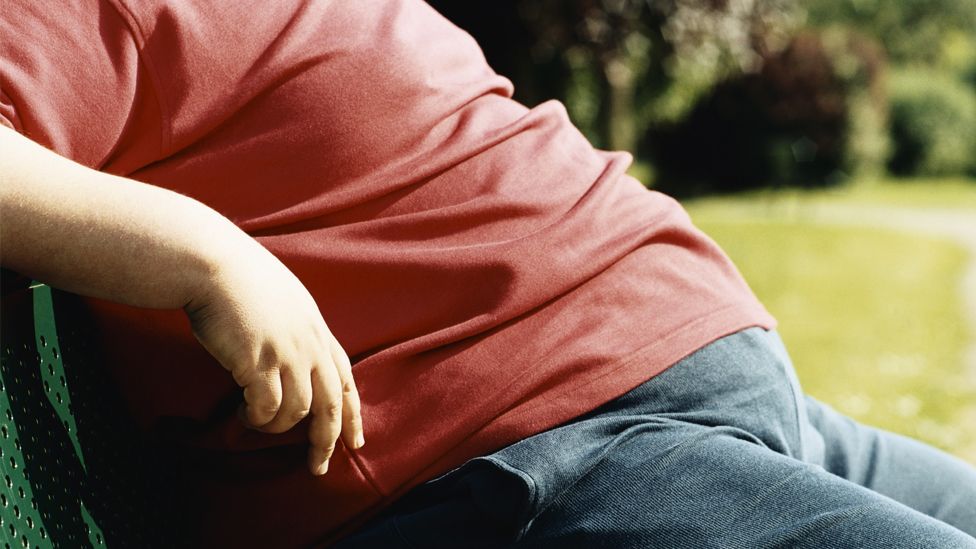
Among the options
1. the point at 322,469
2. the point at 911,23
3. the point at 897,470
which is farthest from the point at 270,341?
the point at 911,23

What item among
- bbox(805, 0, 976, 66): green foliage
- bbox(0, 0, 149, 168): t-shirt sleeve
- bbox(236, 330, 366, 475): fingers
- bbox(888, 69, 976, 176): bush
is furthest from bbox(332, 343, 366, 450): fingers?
bbox(805, 0, 976, 66): green foliage

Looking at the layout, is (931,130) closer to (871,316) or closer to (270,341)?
(871,316)

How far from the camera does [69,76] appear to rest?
1.12 m

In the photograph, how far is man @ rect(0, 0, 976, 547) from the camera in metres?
1.08

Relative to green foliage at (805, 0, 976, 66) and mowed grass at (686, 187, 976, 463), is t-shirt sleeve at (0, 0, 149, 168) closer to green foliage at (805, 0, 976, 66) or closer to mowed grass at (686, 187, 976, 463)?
mowed grass at (686, 187, 976, 463)

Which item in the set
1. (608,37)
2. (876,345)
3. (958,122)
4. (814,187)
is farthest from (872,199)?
(876,345)

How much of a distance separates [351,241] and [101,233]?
30cm

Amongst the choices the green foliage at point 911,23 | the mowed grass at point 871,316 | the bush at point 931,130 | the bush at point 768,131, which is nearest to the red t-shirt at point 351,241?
the mowed grass at point 871,316

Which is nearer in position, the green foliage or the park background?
the park background

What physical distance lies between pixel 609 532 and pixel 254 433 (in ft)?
1.34

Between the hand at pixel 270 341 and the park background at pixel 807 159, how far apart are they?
14.1ft

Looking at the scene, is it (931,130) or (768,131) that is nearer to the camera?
(768,131)

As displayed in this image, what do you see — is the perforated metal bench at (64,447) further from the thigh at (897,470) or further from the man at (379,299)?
the thigh at (897,470)

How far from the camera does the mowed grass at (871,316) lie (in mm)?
5430
